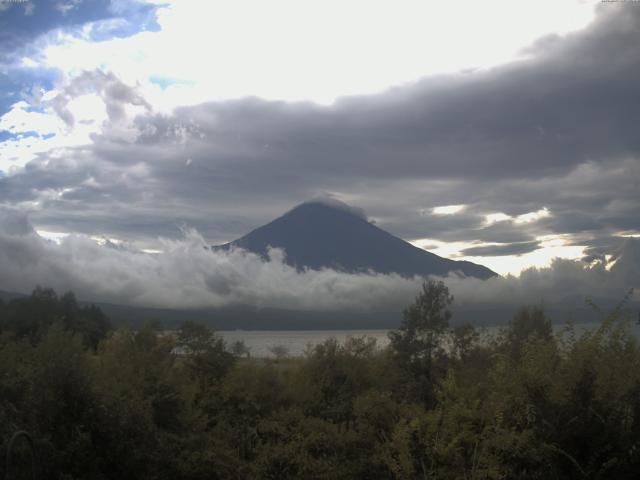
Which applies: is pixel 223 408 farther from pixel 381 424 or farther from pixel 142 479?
pixel 142 479

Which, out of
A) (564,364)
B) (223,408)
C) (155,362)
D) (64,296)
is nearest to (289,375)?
(223,408)

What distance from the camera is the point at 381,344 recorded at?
4600 cm

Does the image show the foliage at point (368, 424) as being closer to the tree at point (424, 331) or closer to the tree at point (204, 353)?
the tree at point (204, 353)

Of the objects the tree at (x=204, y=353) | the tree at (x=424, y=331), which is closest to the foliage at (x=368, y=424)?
the tree at (x=204, y=353)

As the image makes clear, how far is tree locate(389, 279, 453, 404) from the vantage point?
38.1m

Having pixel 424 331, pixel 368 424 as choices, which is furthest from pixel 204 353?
pixel 368 424

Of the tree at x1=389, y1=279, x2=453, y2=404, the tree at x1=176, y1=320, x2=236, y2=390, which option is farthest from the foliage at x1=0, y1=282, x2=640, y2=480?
the tree at x1=389, y1=279, x2=453, y2=404

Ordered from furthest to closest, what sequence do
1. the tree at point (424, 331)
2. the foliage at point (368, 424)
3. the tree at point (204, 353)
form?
the tree at point (424, 331) → the tree at point (204, 353) → the foliage at point (368, 424)

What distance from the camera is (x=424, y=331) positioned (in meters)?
40.8

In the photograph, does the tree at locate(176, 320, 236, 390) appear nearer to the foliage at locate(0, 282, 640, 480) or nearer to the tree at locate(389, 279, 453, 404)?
the foliage at locate(0, 282, 640, 480)

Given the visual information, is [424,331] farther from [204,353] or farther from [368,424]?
[368,424]

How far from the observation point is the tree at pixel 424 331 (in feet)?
125

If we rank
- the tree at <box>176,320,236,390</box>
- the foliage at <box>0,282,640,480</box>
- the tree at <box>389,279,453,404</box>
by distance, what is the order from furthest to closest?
1. the tree at <box>389,279,453,404</box>
2. the tree at <box>176,320,236,390</box>
3. the foliage at <box>0,282,640,480</box>

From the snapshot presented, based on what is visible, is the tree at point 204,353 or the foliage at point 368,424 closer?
the foliage at point 368,424
